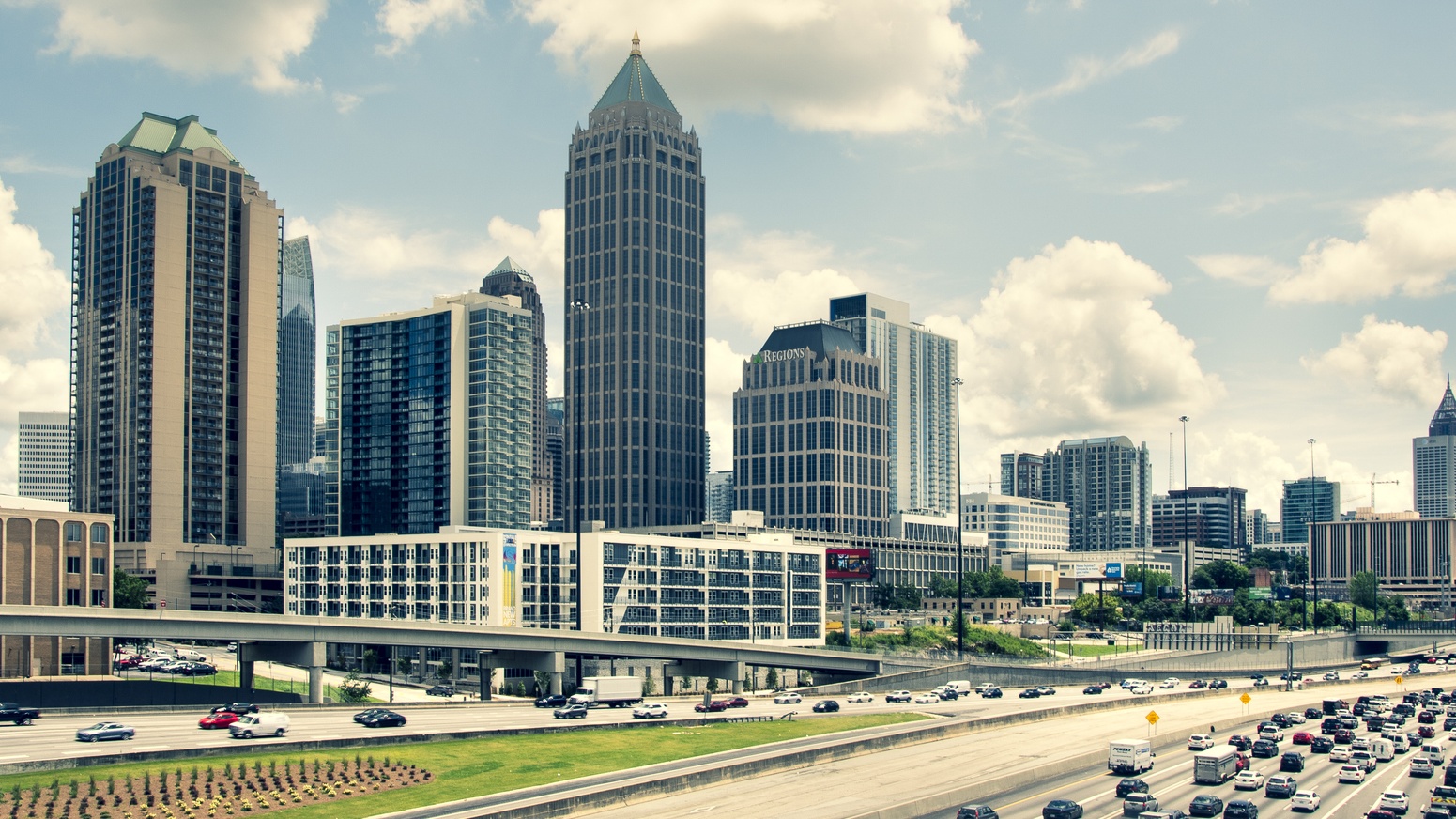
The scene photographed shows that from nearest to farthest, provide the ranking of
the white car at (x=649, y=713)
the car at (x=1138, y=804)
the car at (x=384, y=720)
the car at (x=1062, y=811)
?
the car at (x=1062, y=811) < the car at (x=1138, y=804) < the car at (x=384, y=720) < the white car at (x=649, y=713)

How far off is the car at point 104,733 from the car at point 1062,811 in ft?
176

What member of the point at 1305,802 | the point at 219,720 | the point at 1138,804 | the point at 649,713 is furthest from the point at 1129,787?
the point at 219,720

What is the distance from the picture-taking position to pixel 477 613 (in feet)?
595

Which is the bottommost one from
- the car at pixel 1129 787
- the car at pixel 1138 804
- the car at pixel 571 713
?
the car at pixel 571 713

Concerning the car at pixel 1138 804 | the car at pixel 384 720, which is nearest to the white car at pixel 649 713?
the car at pixel 384 720

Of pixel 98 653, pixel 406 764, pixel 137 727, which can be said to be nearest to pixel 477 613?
pixel 98 653

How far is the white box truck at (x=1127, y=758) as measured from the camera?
96.9 m

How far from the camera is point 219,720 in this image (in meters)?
98.9

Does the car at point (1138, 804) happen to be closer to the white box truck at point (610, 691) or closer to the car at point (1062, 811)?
the car at point (1062, 811)

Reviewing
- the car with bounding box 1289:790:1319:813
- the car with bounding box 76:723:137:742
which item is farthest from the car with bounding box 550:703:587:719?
the car with bounding box 1289:790:1319:813

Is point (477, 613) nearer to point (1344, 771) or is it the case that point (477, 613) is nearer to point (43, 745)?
Result: point (43, 745)

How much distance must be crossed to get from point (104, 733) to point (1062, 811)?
55.4m

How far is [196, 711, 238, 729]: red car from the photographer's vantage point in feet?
325

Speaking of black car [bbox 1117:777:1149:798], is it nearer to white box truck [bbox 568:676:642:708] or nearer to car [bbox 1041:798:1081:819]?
car [bbox 1041:798:1081:819]
